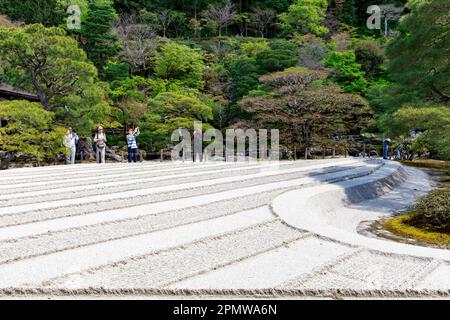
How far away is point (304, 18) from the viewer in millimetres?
32656

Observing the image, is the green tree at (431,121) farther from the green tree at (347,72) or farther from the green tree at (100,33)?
the green tree at (100,33)

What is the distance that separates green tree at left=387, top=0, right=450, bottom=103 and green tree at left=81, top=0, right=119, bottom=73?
18.6 metres

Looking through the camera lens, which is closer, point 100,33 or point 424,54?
point 424,54

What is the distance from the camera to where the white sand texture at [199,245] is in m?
3.04

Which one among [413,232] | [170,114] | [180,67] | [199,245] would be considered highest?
[180,67]

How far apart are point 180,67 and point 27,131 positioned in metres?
10.8

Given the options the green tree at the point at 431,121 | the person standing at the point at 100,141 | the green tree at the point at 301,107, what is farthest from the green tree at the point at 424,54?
the person standing at the point at 100,141

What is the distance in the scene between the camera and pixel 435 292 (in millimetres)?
3029

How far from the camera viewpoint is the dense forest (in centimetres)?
945

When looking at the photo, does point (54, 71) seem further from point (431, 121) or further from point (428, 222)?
point (428, 222)

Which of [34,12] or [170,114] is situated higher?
[34,12]

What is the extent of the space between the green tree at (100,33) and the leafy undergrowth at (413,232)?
21698mm

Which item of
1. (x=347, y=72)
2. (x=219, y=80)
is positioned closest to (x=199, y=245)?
(x=347, y=72)

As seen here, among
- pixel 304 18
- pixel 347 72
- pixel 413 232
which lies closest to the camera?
pixel 413 232
